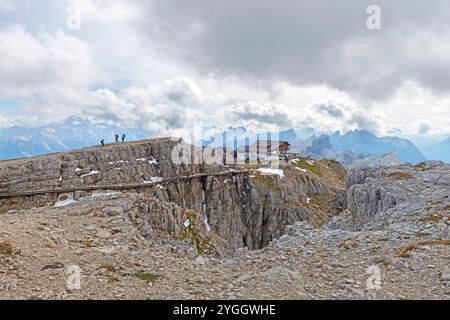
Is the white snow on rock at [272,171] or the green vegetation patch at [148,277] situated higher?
the white snow on rock at [272,171]

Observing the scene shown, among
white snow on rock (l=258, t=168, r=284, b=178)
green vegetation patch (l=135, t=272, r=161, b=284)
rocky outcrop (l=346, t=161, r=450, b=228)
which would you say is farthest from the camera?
white snow on rock (l=258, t=168, r=284, b=178)

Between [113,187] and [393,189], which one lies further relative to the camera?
[113,187]

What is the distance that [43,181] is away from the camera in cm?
8294

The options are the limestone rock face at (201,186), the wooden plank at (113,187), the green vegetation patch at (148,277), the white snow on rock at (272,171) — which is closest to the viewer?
the green vegetation patch at (148,277)

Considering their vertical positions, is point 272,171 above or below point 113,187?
above

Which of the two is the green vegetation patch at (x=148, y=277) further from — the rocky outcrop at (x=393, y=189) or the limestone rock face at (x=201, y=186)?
the limestone rock face at (x=201, y=186)

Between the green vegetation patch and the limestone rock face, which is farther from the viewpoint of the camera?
the limestone rock face

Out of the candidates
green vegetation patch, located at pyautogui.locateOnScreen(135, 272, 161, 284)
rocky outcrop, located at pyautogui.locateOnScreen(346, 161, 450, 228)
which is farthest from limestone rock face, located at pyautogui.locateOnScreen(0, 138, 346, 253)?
green vegetation patch, located at pyautogui.locateOnScreen(135, 272, 161, 284)

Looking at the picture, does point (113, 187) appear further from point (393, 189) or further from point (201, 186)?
point (393, 189)

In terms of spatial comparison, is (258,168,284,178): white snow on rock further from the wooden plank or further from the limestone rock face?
the wooden plank

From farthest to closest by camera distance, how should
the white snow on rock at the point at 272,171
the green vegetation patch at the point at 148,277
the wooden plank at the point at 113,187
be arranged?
1. the white snow on rock at the point at 272,171
2. the wooden plank at the point at 113,187
3. the green vegetation patch at the point at 148,277

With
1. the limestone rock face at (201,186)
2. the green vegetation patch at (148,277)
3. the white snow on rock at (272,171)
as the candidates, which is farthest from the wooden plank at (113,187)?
the green vegetation patch at (148,277)

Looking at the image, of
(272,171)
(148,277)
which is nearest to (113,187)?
(272,171)
